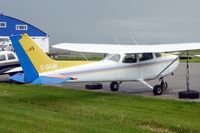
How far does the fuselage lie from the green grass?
881 mm

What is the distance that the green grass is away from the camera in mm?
9643

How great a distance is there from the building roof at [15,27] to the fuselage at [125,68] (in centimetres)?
5360

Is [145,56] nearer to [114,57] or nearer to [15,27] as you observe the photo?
[114,57]

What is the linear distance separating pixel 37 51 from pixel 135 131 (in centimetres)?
698

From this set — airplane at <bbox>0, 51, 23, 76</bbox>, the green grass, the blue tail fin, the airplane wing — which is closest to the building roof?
airplane at <bbox>0, 51, 23, 76</bbox>

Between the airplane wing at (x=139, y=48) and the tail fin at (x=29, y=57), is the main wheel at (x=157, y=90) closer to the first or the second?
the airplane wing at (x=139, y=48)

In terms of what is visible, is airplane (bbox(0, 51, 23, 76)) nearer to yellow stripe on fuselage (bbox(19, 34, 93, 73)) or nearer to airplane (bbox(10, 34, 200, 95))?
airplane (bbox(10, 34, 200, 95))

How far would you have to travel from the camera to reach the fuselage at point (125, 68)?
16.3 metres

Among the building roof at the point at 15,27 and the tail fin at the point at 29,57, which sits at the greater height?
the building roof at the point at 15,27

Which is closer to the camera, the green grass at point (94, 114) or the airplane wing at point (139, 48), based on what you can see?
the green grass at point (94, 114)

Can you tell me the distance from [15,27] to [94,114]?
6212 centimetres

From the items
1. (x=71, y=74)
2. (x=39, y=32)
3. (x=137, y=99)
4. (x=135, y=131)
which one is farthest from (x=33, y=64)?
(x=39, y=32)

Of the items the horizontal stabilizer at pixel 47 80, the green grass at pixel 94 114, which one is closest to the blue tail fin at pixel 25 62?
the horizontal stabilizer at pixel 47 80

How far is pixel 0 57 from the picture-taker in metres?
24.6
